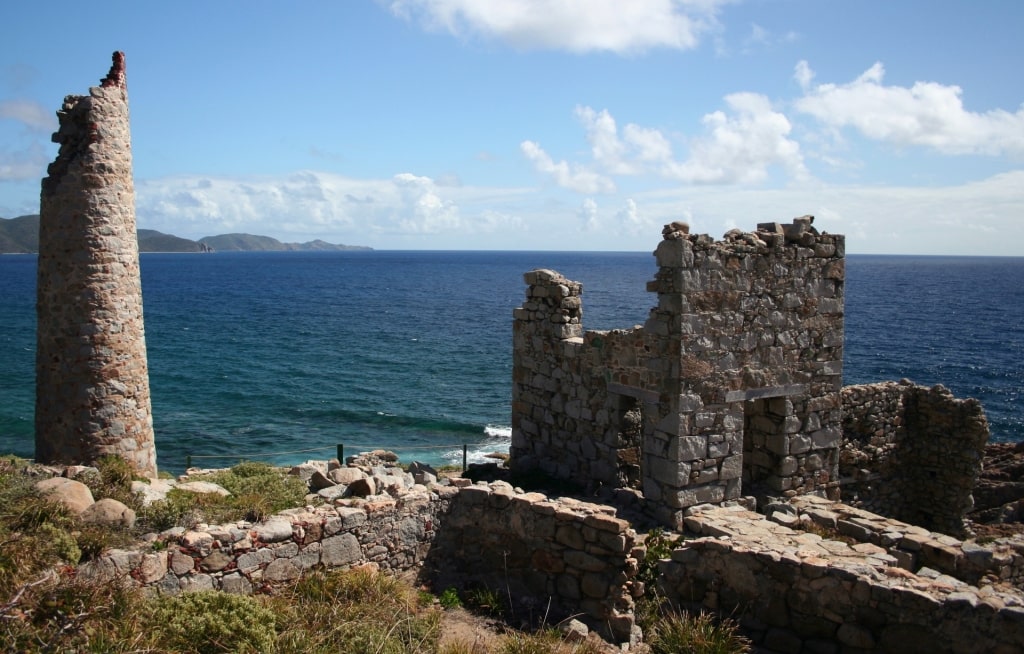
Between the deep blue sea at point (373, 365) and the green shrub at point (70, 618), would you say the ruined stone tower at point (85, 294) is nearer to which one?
the green shrub at point (70, 618)

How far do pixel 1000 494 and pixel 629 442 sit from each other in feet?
41.3

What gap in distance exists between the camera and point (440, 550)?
10023mm

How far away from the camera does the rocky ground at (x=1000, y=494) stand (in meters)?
16.6

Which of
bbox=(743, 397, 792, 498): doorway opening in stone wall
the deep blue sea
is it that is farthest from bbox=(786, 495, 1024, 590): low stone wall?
the deep blue sea

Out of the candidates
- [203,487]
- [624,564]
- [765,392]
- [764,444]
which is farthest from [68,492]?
[764,444]

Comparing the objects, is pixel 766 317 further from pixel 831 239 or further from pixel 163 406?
pixel 163 406

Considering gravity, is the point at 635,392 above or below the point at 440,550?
above

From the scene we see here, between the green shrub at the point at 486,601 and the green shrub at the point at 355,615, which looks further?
the green shrub at the point at 486,601

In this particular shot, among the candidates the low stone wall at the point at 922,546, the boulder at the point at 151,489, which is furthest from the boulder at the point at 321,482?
the low stone wall at the point at 922,546

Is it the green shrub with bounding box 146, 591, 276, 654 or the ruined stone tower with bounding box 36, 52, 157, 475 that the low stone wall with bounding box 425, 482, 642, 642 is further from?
the ruined stone tower with bounding box 36, 52, 157, 475

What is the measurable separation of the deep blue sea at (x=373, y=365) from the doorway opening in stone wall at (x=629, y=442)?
38.0ft

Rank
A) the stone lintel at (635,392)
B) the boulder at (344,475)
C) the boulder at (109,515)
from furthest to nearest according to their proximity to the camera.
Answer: the stone lintel at (635,392), the boulder at (344,475), the boulder at (109,515)

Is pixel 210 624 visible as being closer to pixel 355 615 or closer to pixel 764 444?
pixel 355 615

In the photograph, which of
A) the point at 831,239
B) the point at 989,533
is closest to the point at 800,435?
the point at 831,239
